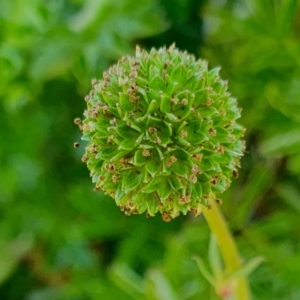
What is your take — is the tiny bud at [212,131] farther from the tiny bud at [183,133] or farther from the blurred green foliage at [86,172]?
the blurred green foliage at [86,172]

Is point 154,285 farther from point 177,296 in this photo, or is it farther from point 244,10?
point 244,10

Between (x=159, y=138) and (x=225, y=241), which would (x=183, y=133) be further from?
(x=225, y=241)

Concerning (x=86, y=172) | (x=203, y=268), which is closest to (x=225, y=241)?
(x=203, y=268)

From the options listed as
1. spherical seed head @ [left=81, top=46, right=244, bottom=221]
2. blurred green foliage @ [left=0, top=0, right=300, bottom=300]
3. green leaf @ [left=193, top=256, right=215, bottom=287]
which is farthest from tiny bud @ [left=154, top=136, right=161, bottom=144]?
blurred green foliage @ [left=0, top=0, right=300, bottom=300]

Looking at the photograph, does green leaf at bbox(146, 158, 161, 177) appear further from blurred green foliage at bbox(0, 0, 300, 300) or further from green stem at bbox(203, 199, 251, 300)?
blurred green foliage at bbox(0, 0, 300, 300)

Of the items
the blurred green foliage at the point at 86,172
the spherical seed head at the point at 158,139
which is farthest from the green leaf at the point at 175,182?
the blurred green foliage at the point at 86,172

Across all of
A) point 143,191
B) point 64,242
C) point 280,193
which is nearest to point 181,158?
point 143,191

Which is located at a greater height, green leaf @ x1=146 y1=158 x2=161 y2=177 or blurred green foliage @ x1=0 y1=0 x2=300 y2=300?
blurred green foliage @ x1=0 y1=0 x2=300 y2=300
